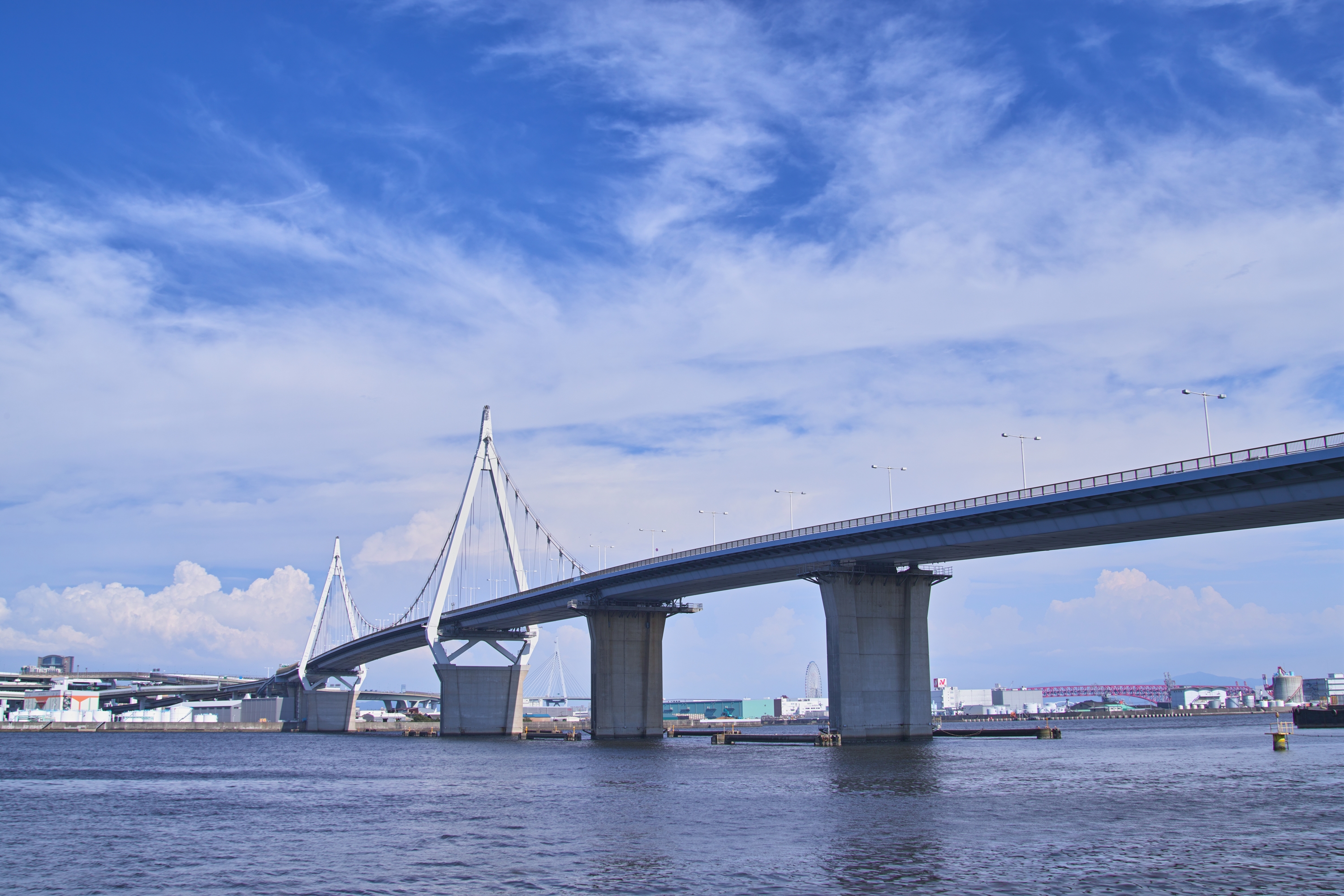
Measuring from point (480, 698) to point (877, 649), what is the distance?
6957cm

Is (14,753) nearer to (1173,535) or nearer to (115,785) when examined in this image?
(115,785)

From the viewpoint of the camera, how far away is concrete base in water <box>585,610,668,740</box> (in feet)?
387

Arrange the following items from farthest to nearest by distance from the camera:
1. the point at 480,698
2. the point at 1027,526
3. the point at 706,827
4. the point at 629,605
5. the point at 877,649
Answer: the point at 480,698 → the point at 629,605 → the point at 877,649 → the point at 1027,526 → the point at 706,827

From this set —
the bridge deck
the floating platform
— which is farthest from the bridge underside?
the floating platform

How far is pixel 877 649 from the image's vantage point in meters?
88.1

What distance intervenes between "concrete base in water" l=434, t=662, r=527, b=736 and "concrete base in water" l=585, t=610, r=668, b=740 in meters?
26.0

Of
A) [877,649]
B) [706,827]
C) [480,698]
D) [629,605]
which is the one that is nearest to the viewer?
[706,827]

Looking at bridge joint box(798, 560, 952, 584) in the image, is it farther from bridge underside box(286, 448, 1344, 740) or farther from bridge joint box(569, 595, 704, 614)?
bridge joint box(569, 595, 704, 614)

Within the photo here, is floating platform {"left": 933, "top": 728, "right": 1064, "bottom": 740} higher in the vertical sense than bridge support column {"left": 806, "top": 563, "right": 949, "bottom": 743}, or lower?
lower

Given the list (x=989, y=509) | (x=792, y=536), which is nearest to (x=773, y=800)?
(x=989, y=509)

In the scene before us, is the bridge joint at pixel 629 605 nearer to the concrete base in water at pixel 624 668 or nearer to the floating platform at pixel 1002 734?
the concrete base in water at pixel 624 668

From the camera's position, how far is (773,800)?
168 feet

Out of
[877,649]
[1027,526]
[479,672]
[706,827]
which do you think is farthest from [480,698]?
[706,827]

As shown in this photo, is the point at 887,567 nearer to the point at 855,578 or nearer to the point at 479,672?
the point at 855,578
